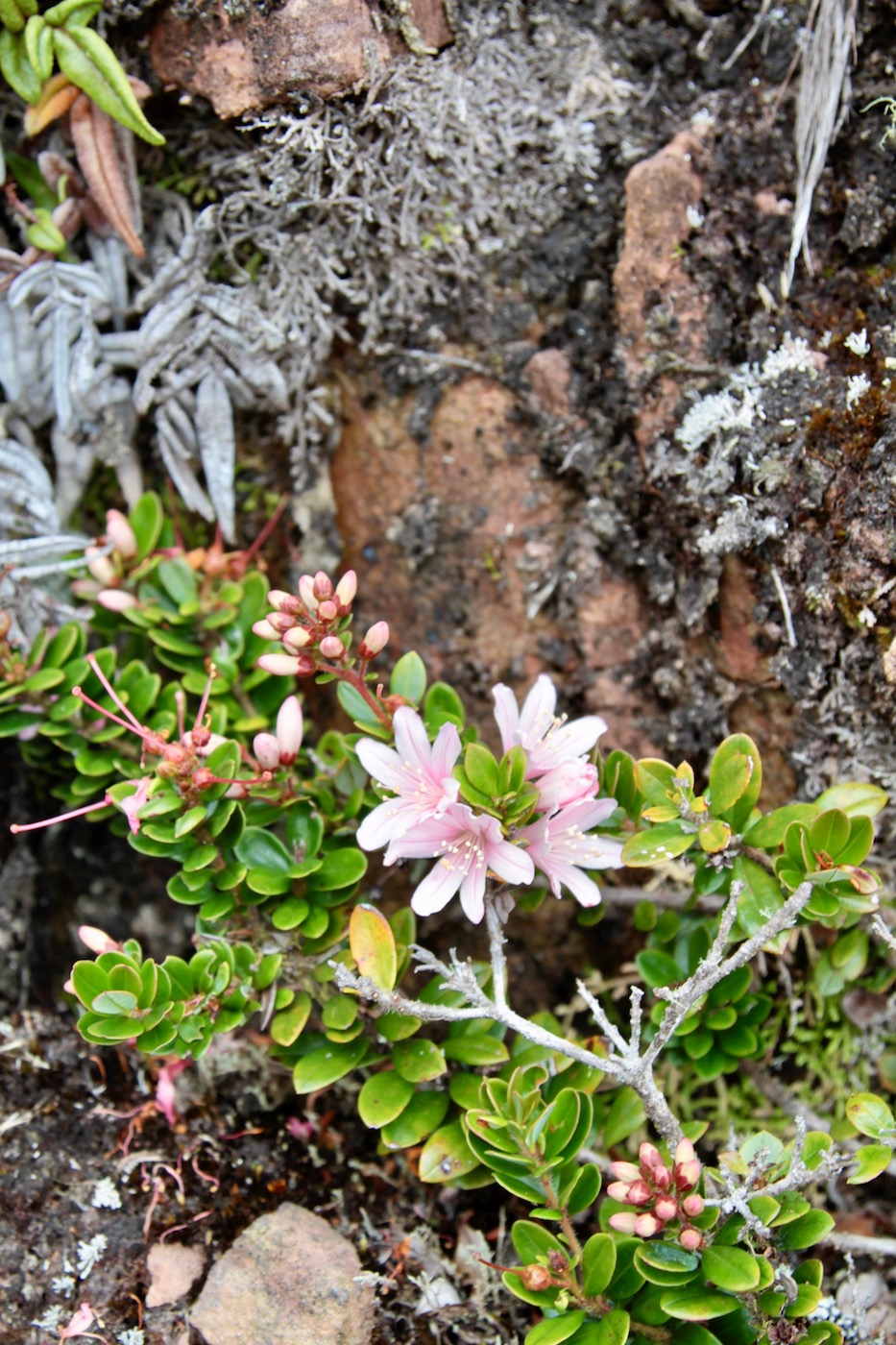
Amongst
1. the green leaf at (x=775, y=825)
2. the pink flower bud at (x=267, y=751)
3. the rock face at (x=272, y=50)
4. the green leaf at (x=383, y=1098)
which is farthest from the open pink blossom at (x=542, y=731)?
the rock face at (x=272, y=50)

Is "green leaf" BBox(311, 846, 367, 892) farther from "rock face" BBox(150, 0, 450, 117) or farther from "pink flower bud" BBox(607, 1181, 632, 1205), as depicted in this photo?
"rock face" BBox(150, 0, 450, 117)

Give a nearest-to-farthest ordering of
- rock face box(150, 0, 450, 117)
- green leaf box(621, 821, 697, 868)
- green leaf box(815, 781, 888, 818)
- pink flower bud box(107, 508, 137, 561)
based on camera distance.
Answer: green leaf box(621, 821, 697, 868), green leaf box(815, 781, 888, 818), rock face box(150, 0, 450, 117), pink flower bud box(107, 508, 137, 561)

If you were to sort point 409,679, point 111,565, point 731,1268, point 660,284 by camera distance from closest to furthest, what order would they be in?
point 731,1268
point 409,679
point 660,284
point 111,565

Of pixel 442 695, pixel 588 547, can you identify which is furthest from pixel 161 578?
pixel 588 547

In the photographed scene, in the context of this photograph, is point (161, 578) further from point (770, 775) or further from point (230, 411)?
point (770, 775)

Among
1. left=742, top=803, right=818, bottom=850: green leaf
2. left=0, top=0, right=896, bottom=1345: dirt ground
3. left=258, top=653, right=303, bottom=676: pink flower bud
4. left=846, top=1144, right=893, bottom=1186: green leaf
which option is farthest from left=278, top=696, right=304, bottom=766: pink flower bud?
left=846, top=1144, right=893, bottom=1186: green leaf

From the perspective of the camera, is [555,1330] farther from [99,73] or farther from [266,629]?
[99,73]

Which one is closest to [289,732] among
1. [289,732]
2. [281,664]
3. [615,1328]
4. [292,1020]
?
[289,732]
